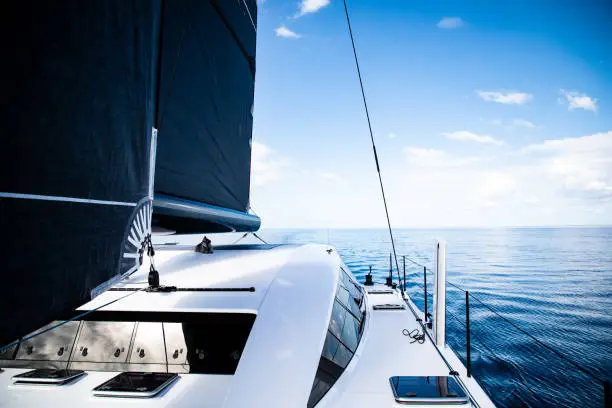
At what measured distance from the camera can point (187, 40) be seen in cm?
248

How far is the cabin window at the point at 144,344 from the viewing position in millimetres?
2053

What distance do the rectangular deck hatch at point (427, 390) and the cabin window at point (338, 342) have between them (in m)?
0.45

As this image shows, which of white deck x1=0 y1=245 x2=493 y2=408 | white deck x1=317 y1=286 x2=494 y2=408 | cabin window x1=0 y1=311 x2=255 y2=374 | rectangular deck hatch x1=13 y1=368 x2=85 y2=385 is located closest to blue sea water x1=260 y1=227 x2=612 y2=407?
white deck x1=317 y1=286 x2=494 y2=408

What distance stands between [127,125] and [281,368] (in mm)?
1544

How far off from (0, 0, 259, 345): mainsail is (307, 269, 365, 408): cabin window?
1419mm

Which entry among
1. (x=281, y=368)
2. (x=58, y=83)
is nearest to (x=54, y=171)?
(x=58, y=83)

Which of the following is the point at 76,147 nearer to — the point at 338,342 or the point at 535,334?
the point at 338,342

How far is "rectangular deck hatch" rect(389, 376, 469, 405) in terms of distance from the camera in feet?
6.93

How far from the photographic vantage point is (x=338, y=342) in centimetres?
245

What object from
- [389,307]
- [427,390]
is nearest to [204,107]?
[427,390]

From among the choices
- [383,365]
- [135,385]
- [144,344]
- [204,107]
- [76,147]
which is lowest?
[383,365]

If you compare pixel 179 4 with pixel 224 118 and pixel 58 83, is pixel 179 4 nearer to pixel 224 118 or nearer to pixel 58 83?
pixel 224 118

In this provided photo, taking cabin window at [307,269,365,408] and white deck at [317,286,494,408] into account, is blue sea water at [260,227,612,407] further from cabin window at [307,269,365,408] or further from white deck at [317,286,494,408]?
cabin window at [307,269,365,408]

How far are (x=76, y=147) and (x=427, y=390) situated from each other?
2696mm
